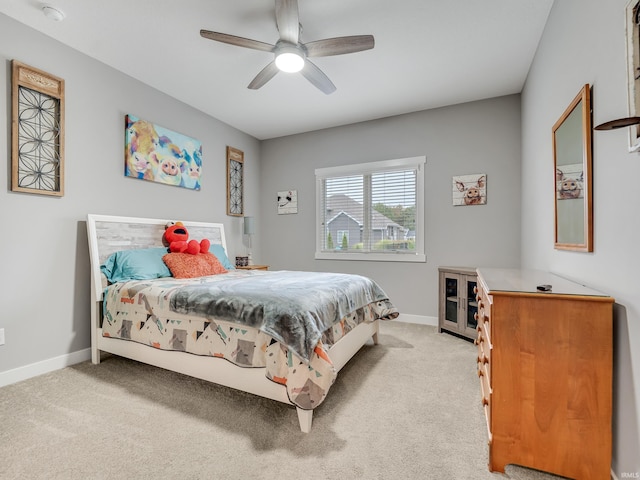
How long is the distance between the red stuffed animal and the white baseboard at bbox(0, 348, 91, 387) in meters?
1.16

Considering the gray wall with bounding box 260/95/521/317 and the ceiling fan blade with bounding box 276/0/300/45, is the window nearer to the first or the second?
the gray wall with bounding box 260/95/521/317

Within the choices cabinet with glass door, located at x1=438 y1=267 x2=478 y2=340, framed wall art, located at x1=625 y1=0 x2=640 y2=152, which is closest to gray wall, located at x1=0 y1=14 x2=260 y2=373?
cabinet with glass door, located at x1=438 y1=267 x2=478 y2=340

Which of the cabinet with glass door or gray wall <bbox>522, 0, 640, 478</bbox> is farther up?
gray wall <bbox>522, 0, 640, 478</bbox>

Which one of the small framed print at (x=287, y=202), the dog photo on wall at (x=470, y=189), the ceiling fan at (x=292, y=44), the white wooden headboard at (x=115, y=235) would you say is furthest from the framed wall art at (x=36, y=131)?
the dog photo on wall at (x=470, y=189)

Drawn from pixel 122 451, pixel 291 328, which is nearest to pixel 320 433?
pixel 291 328

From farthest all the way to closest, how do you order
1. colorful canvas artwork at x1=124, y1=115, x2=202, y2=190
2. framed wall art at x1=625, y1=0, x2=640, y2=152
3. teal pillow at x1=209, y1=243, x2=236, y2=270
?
1. teal pillow at x1=209, y1=243, x2=236, y2=270
2. colorful canvas artwork at x1=124, y1=115, x2=202, y2=190
3. framed wall art at x1=625, y1=0, x2=640, y2=152

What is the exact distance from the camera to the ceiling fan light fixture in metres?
2.16

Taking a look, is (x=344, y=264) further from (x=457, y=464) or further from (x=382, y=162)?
(x=457, y=464)

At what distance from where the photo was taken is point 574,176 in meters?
1.73

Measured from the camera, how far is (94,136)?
279 cm

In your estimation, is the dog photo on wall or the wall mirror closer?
the wall mirror

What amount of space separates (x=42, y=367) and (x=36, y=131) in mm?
1853

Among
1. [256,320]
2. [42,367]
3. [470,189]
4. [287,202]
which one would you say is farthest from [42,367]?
[470,189]

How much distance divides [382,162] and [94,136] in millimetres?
3162
